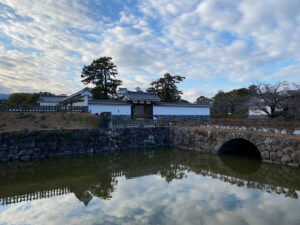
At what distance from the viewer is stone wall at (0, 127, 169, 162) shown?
1208 centimetres

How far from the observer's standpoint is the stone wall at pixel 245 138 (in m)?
9.90

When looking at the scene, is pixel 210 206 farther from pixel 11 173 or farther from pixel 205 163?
pixel 11 173

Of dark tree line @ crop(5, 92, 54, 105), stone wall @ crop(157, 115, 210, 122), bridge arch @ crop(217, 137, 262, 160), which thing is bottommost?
bridge arch @ crop(217, 137, 262, 160)

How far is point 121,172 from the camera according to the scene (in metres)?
10.2

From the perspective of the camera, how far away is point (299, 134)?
33.3 ft

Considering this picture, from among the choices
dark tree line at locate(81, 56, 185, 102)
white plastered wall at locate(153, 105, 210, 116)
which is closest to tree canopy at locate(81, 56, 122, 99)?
dark tree line at locate(81, 56, 185, 102)

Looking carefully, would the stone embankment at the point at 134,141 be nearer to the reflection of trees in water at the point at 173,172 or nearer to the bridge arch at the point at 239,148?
the bridge arch at the point at 239,148

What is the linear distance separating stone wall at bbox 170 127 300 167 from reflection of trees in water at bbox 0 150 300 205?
0.62m

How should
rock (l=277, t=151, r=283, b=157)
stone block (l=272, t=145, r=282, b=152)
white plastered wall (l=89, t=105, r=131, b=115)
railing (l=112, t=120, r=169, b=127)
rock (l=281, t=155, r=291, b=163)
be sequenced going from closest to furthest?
1. rock (l=281, t=155, r=291, b=163)
2. rock (l=277, t=151, r=283, b=157)
3. stone block (l=272, t=145, r=282, b=152)
4. railing (l=112, t=120, r=169, b=127)
5. white plastered wall (l=89, t=105, r=131, b=115)

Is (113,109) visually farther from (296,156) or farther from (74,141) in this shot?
(296,156)

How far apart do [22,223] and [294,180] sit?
31.9ft

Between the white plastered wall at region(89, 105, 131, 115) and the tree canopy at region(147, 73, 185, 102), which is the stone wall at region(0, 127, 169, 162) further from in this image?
the tree canopy at region(147, 73, 185, 102)

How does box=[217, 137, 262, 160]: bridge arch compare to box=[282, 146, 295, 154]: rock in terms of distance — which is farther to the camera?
box=[217, 137, 262, 160]: bridge arch

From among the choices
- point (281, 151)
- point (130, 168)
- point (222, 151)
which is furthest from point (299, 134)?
point (130, 168)
